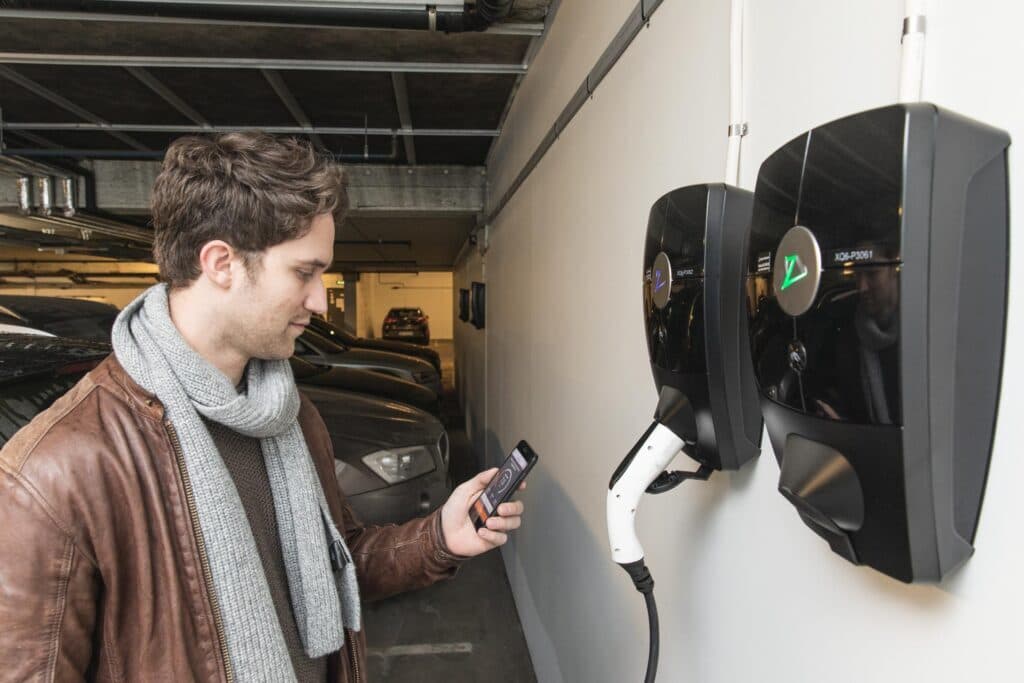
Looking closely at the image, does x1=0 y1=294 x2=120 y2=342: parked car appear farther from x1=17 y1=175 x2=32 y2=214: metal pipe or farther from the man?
x1=17 y1=175 x2=32 y2=214: metal pipe

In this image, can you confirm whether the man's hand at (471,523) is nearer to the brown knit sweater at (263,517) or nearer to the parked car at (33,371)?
the brown knit sweater at (263,517)

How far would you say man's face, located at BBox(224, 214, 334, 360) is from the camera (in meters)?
1.05

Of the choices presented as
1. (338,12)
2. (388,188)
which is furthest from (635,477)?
(388,188)

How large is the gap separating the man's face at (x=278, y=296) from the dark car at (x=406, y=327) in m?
18.2

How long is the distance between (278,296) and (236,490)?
1.19ft

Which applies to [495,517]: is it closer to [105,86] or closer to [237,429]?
[237,429]

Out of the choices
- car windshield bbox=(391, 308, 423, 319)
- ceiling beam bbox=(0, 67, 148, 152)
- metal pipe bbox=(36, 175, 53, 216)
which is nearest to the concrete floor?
ceiling beam bbox=(0, 67, 148, 152)

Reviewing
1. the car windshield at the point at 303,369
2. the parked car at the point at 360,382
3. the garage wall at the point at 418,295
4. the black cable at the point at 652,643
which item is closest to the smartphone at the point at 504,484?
the black cable at the point at 652,643

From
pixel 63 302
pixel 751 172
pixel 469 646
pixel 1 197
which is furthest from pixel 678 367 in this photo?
pixel 1 197

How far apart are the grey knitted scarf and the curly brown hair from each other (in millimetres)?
116

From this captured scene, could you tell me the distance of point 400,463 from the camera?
3371mm

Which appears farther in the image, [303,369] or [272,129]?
[303,369]

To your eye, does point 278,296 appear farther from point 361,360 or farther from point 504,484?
point 361,360

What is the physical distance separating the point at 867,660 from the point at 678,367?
17.7 inches
